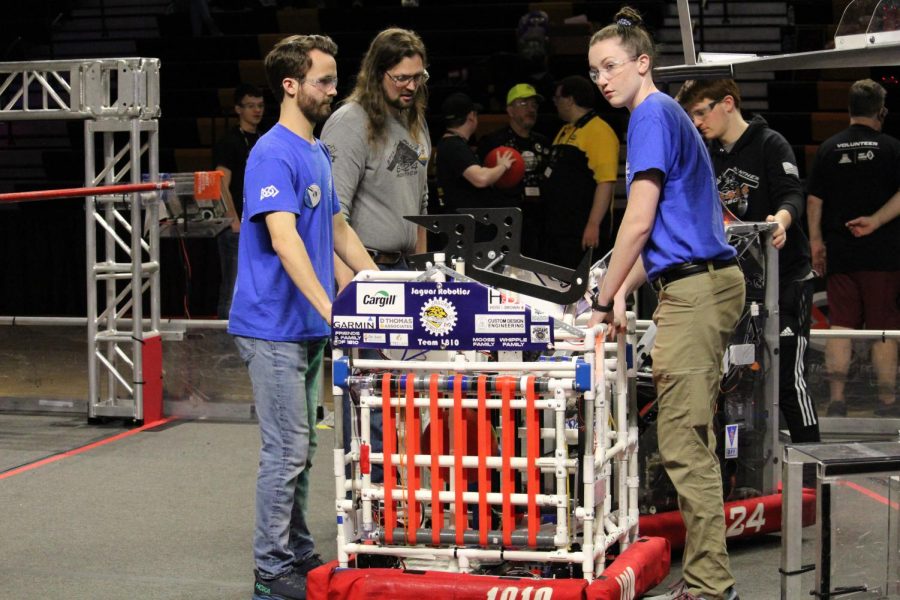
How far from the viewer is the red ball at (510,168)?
7664 mm

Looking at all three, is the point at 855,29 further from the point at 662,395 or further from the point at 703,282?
the point at 662,395

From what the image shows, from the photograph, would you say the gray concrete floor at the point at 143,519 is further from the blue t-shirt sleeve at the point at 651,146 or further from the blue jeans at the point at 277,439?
the blue t-shirt sleeve at the point at 651,146

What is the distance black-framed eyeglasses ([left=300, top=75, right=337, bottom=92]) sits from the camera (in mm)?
3835

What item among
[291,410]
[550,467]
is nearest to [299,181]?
[291,410]

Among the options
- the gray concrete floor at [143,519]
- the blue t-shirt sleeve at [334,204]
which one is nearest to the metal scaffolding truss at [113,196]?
the gray concrete floor at [143,519]

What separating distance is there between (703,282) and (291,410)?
1.29 m

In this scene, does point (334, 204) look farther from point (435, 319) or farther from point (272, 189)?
point (435, 319)

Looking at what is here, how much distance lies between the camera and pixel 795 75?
11.7 metres

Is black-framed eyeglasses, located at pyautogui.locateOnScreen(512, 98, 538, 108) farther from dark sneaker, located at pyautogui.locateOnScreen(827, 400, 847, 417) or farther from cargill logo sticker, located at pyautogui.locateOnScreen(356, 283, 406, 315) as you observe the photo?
cargill logo sticker, located at pyautogui.locateOnScreen(356, 283, 406, 315)

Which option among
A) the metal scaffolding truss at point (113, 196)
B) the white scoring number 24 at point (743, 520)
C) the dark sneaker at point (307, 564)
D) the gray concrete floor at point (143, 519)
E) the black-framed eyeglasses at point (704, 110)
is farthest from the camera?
the metal scaffolding truss at point (113, 196)

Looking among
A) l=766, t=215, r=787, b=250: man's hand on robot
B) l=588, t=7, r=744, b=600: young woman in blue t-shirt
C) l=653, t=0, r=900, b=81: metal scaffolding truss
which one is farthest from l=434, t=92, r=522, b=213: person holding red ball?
l=653, t=0, r=900, b=81: metal scaffolding truss

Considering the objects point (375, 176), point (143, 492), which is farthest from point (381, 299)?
point (143, 492)

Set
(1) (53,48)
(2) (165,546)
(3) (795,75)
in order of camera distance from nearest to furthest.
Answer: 1. (2) (165,546)
2. (3) (795,75)
3. (1) (53,48)

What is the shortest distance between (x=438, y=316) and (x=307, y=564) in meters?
1.18
